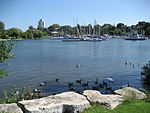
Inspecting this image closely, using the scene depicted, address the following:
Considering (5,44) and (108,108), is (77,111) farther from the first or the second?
(5,44)

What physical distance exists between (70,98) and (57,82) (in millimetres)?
13919

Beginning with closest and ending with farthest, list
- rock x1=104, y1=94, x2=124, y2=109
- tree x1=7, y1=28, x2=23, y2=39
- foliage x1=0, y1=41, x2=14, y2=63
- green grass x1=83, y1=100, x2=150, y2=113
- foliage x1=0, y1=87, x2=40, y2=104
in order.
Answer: foliage x1=0, y1=41, x2=14, y2=63, green grass x1=83, y1=100, x2=150, y2=113, rock x1=104, y1=94, x2=124, y2=109, tree x1=7, y1=28, x2=23, y2=39, foliage x1=0, y1=87, x2=40, y2=104

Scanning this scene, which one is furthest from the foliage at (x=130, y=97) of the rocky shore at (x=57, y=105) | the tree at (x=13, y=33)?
the tree at (x=13, y=33)

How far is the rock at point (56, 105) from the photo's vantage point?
7291 millimetres

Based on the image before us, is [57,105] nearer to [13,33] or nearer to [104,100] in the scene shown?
[104,100]

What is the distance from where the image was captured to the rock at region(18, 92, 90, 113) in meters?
7.29

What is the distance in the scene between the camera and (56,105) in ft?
24.9

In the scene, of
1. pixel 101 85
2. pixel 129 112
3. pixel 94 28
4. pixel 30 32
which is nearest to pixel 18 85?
pixel 101 85

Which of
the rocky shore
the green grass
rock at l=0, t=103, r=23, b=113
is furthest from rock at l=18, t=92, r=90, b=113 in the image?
the green grass

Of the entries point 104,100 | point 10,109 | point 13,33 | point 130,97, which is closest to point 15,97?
point 10,109

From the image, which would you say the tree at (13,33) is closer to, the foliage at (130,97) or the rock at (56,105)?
the rock at (56,105)

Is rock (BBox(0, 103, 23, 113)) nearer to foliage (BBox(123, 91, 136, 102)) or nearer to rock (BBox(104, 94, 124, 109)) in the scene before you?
rock (BBox(104, 94, 124, 109))

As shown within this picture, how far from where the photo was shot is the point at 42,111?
724cm

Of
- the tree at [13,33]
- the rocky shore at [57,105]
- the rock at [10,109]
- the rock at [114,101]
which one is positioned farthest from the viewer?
the tree at [13,33]
